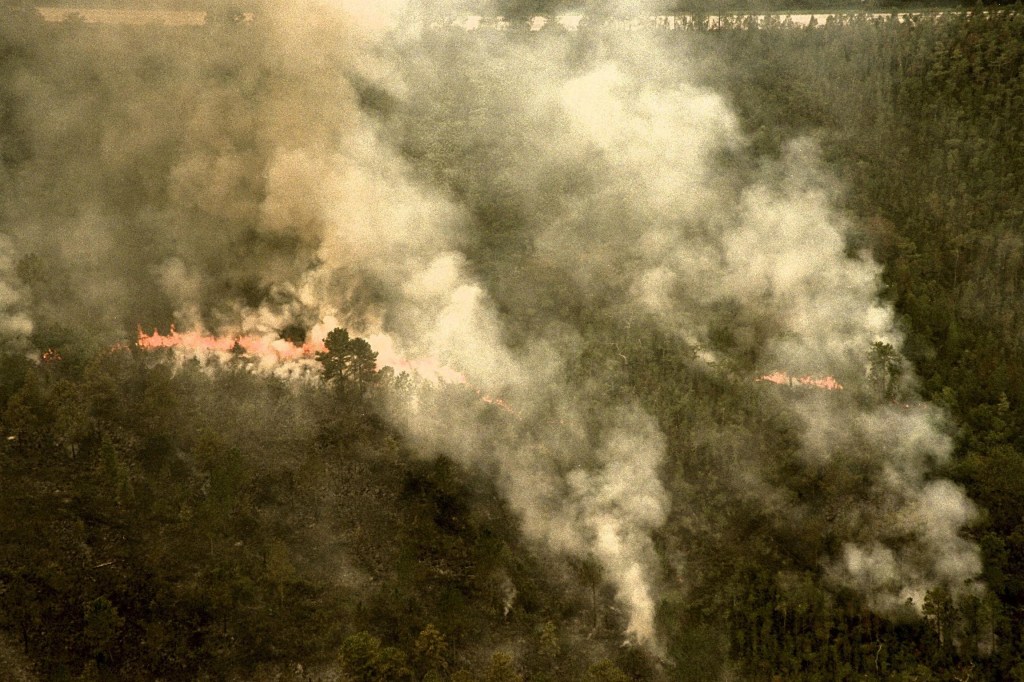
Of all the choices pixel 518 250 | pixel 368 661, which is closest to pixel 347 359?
pixel 518 250

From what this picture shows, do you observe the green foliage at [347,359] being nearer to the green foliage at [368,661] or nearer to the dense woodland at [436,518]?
the dense woodland at [436,518]

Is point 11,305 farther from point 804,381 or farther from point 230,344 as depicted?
point 804,381

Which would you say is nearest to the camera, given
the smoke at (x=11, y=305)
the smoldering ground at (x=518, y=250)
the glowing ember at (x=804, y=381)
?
the smoldering ground at (x=518, y=250)

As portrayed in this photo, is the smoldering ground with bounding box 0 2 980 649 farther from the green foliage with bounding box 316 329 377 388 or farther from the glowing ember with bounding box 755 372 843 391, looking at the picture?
the green foliage with bounding box 316 329 377 388

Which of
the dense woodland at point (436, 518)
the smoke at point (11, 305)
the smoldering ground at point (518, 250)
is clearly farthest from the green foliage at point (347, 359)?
the smoke at point (11, 305)

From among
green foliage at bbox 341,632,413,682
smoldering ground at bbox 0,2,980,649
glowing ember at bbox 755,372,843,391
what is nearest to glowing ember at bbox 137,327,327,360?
smoldering ground at bbox 0,2,980,649

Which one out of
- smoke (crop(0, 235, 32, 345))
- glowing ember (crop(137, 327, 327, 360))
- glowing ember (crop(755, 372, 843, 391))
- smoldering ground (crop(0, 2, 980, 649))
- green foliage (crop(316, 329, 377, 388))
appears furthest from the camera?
glowing ember (crop(137, 327, 327, 360))

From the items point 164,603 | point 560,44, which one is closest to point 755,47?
point 560,44
